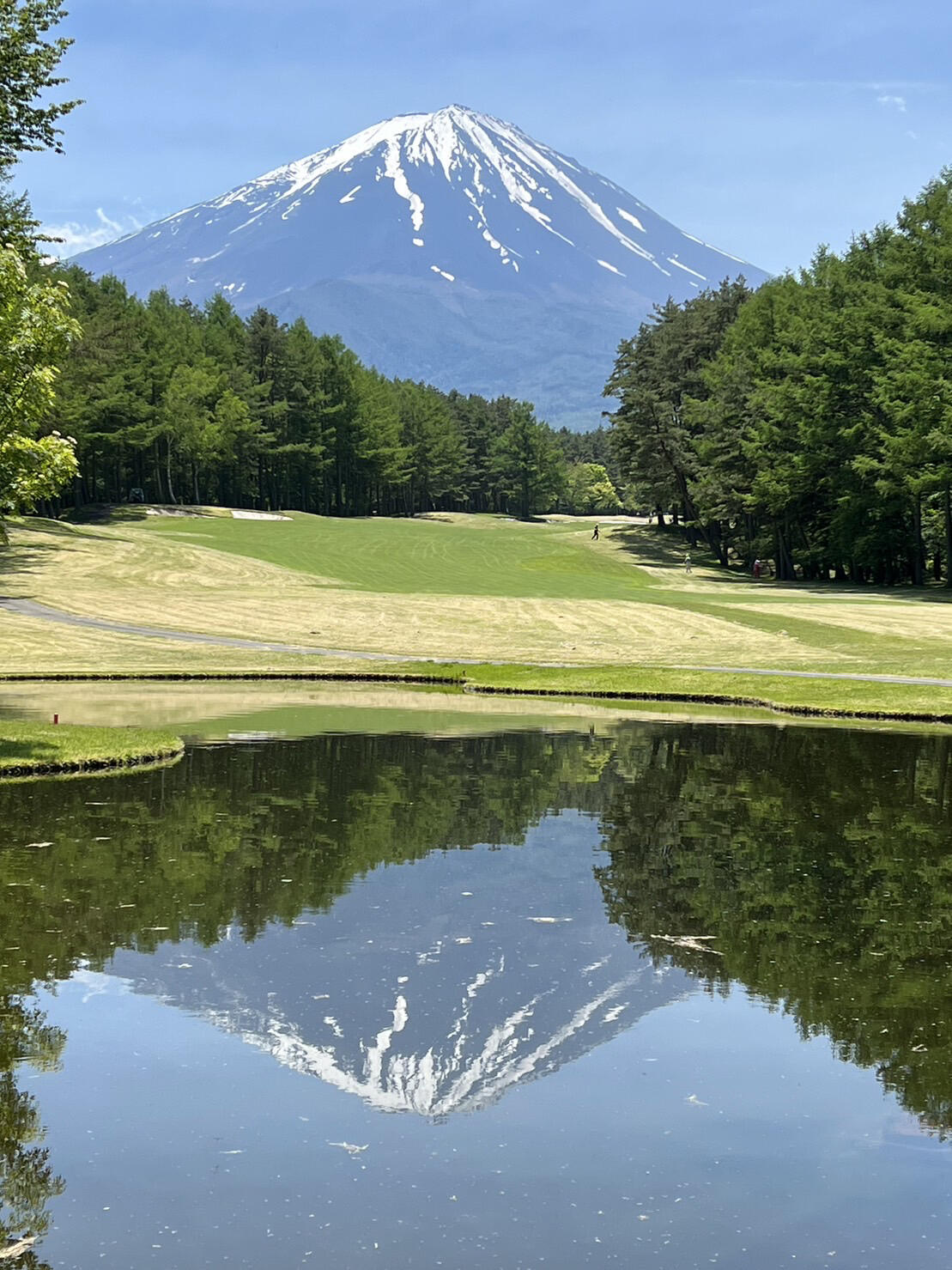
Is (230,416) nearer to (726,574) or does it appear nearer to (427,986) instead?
(726,574)

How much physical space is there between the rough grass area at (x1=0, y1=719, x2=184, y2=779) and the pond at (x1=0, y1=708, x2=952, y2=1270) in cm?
255

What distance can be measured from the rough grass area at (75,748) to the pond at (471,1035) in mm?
2550

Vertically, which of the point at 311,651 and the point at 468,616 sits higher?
the point at 468,616

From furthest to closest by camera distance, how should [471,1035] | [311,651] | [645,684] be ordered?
[311,651], [645,684], [471,1035]

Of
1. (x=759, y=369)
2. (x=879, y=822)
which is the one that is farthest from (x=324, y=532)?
(x=879, y=822)

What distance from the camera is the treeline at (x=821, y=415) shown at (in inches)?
3147

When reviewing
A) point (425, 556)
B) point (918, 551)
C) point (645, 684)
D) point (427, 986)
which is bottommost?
point (645, 684)

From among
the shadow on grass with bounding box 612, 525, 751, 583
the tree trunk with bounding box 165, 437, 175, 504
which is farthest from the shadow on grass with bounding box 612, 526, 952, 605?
the tree trunk with bounding box 165, 437, 175, 504

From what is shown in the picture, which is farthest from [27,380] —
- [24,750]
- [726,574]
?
[726,574]

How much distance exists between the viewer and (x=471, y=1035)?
11.5 metres

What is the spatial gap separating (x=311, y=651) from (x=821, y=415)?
4837cm

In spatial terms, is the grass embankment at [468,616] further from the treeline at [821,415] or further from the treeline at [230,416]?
the treeline at [230,416]

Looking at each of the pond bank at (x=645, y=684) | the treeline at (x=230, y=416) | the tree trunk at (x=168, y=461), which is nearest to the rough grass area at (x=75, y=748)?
the pond bank at (x=645, y=684)

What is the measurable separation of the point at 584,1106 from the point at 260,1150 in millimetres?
2471
